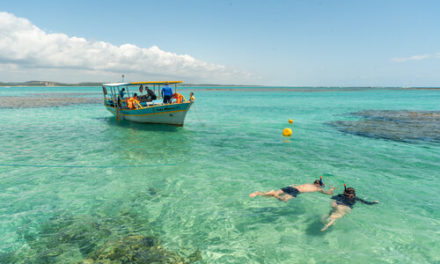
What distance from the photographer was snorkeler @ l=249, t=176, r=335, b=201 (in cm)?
745

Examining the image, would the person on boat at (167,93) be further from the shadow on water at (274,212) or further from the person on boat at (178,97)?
the shadow on water at (274,212)

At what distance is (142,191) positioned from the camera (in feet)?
26.0

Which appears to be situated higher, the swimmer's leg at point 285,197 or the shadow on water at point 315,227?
the swimmer's leg at point 285,197

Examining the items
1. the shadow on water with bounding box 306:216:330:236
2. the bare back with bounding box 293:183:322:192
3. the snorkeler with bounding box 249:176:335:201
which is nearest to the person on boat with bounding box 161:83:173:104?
the snorkeler with bounding box 249:176:335:201

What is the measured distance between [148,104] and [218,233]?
1599 centimetres

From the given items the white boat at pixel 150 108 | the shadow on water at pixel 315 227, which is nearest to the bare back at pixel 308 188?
the shadow on water at pixel 315 227

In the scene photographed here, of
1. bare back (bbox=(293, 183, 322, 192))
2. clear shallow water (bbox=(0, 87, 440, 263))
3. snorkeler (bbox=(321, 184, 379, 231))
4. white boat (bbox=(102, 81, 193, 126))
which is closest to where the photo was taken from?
clear shallow water (bbox=(0, 87, 440, 263))

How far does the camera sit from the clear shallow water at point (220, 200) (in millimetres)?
5262

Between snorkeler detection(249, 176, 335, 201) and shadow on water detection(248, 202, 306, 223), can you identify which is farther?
snorkeler detection(249, 176, 335, 201)

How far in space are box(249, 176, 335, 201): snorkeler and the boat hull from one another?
11.7m

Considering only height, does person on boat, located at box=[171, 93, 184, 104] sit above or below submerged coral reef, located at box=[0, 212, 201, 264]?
above

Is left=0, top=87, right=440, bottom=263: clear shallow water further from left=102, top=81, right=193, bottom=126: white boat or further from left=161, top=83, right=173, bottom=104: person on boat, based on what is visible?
left=161, top=83, right=173, bottom=104: person on boat

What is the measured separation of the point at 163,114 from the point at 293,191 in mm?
13426

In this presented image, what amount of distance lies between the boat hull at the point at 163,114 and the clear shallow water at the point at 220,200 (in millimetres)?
4913
